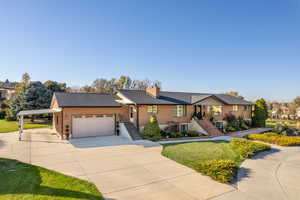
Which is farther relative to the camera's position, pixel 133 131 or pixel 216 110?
pixel 216 110

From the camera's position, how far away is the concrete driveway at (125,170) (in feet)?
20.1

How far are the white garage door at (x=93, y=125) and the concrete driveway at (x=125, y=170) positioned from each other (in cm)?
353

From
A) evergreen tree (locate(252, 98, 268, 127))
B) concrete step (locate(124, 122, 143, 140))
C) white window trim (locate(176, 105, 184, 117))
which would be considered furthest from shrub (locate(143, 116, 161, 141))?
evergreen tree (locate(252, 98, 268, 127))

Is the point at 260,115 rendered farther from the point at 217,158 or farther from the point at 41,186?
the point at 41,186

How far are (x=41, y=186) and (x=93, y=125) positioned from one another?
11.2 meters

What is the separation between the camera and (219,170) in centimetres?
762

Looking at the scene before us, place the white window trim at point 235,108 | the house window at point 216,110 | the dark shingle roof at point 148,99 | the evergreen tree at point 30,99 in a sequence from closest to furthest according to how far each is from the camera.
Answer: the dark shingle roof at point 148,99
the house window at point 216,110
the white window trim at point 235,108
the evergreen tree at point 30,99

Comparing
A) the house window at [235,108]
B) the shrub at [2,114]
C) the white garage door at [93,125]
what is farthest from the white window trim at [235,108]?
the shrub at [2,114]

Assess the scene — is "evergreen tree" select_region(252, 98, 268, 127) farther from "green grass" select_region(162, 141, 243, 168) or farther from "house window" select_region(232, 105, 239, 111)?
"green grass" select_region(162, 141, 243, 168)

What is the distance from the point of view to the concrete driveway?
20.1 feet

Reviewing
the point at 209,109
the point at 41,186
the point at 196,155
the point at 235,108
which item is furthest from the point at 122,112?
the point at 235,108

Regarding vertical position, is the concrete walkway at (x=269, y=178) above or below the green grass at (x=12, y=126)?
below

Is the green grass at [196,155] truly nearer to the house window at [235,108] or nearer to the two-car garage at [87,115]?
the two-car garage at [87,115]

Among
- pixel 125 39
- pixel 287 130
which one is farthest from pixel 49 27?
pixel 287 130
